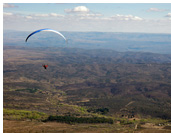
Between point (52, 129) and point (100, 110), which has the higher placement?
point (52, 129)

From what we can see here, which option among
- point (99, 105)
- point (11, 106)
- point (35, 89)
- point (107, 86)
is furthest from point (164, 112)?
point (35, 89)

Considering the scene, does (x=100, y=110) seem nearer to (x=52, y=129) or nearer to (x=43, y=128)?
(x=52, y=129)

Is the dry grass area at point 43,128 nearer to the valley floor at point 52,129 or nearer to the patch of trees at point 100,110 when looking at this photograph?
the valley floor at point 52,129

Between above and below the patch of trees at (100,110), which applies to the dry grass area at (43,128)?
above

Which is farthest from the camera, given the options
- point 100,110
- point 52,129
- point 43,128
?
point 100,110

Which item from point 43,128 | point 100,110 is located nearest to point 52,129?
point 43,128

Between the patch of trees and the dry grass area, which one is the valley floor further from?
the patch of trees

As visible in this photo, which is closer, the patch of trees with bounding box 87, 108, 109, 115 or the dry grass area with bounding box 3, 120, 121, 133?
the dry grass area with bounding box 3, 120, 121, 133

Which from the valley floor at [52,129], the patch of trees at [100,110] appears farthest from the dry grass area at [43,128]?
the patch of trees at [100,110]

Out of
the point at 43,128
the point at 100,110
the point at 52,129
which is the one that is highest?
the point at 43,128

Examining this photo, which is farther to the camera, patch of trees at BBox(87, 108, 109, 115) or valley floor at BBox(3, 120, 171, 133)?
patch of trees at BBox(87, 108, 109, 115)

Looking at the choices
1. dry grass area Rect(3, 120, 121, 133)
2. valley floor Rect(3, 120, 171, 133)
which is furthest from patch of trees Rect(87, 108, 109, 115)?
valley floor Rect(3, 120, 171, 133)

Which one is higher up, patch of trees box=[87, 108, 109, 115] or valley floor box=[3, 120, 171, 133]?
valley floor box=[3, 120, 171, 133]

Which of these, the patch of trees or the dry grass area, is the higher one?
the dry grass area
